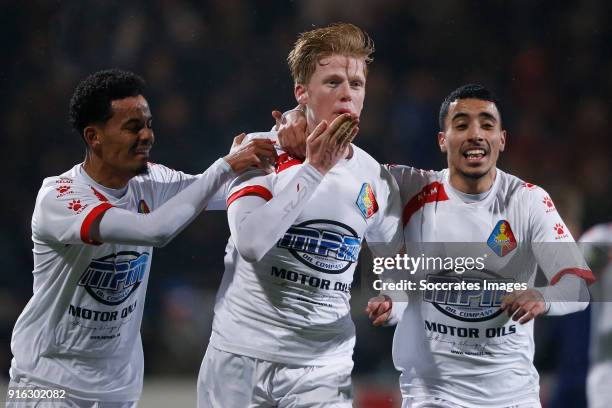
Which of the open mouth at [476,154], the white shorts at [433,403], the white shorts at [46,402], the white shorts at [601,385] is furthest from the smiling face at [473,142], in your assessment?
the white shorts at [46,402]

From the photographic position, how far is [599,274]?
3.65 m

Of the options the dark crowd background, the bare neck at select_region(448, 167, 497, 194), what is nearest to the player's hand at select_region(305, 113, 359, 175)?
the bare neck at select_region(448, 167, 497, 194)

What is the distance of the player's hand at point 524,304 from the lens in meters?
2.82

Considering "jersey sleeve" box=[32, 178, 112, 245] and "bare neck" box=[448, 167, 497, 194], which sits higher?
"bare neck" box=[448, 167, 497, 194]

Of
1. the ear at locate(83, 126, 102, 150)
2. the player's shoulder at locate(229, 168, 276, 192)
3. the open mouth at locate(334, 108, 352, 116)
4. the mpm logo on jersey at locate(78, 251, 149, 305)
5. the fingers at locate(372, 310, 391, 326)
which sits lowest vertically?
the fingers at locate(372, 310, 391, 326)

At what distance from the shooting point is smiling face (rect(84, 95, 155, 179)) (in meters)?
3.08

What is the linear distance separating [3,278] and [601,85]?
10.8ft

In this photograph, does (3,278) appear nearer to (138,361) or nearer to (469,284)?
(138,361)

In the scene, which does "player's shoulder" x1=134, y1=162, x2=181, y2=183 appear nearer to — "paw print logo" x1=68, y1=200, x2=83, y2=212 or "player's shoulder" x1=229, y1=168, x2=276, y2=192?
"paw print logo" x1=68, y1=200, x2=83, y2=212

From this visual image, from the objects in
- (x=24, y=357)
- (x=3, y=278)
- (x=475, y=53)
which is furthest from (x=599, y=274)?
(x=3, y=278)

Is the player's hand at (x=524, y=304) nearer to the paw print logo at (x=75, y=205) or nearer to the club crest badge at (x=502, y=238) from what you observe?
the club crest badge at (x=502, y=238)

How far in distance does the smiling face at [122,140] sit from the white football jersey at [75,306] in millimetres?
100

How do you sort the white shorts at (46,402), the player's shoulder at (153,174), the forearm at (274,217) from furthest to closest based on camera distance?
the player's shoulder at (153,174) < the white shorts at (46,402) < the forearm at (274,217)

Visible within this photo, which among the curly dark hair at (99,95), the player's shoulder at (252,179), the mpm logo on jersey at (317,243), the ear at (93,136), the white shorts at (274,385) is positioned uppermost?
the curly dark hair at (99,95)
